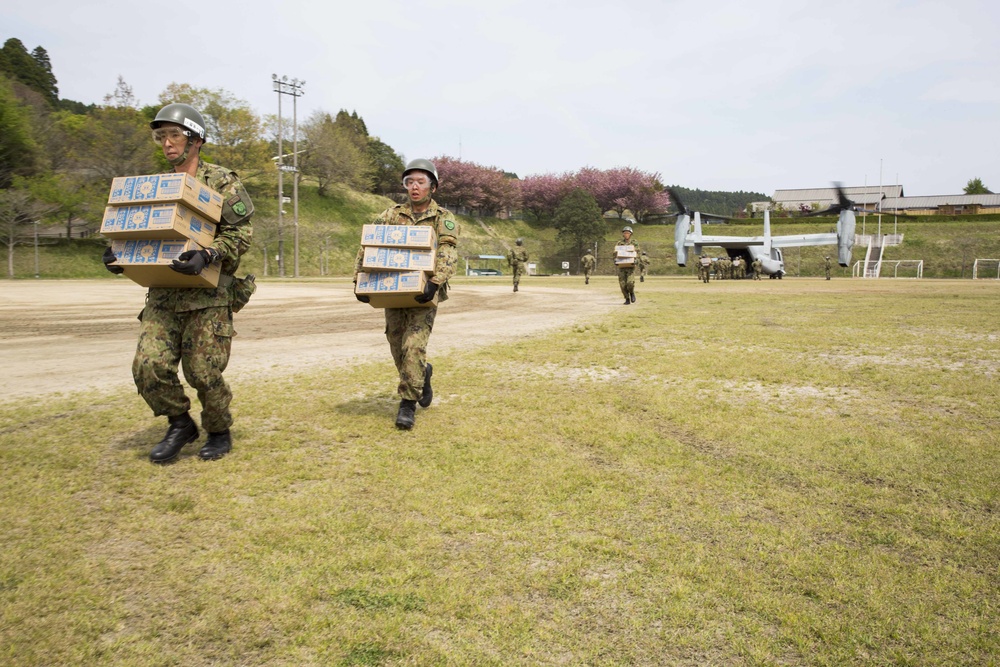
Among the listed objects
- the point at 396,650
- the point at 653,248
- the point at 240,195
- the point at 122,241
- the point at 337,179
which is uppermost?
the point at 337,179

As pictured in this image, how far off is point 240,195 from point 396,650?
3.53 m

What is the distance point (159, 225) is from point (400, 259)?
1.83 m

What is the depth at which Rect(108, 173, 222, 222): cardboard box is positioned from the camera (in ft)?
13.1

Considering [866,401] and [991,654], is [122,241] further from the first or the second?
[866,401]

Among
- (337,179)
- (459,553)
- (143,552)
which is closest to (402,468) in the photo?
(459,553)

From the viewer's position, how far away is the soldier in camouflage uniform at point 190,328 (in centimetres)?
419

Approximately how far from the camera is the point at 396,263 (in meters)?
5.18

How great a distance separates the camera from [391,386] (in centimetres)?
701

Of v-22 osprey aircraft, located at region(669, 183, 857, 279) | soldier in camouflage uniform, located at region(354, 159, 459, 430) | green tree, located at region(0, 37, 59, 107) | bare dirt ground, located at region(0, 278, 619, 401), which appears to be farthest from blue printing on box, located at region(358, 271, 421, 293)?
green tree, located at region(0, 37, 59, 107)

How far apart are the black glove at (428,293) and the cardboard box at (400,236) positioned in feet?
1.11

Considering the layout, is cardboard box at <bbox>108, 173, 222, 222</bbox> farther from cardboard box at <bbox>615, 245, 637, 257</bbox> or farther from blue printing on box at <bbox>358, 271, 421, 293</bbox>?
cardboard box at <bbox>615, 245, 637, 257</bbox>

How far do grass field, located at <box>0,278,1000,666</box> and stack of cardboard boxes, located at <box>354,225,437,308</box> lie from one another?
115 centimetres

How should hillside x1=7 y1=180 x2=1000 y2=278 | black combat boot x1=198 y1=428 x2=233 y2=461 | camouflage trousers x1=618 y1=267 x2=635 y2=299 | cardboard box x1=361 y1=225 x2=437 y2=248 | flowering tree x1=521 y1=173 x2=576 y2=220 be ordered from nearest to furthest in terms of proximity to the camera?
black combat boot x1=198 y1=428 x2=233 y2=461
cardboard box x1=361 y1=225 x2=437 y2=248
camouflage trousers x1=618 y1=267 x2=635 y2=299
hillside x1=7 y1=180 x2=1000 y2=278
flowering tree x1=521 y1=173 x2=576 y2=220

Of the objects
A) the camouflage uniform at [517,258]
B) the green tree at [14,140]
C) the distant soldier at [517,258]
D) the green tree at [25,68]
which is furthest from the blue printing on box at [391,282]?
the green tree at [25,68]
